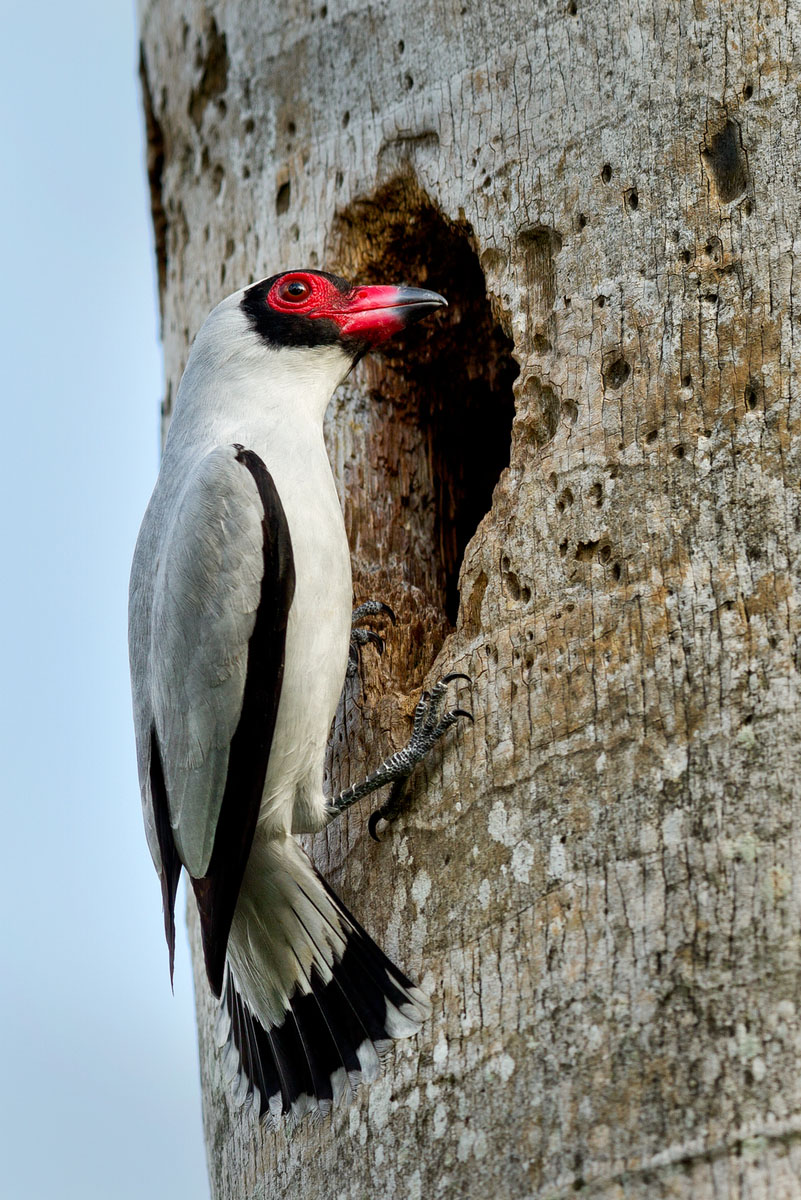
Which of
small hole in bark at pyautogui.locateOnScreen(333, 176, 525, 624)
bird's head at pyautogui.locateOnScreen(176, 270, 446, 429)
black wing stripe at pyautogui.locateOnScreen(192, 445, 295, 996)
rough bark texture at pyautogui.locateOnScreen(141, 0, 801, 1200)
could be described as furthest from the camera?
small hole in bark at pyautogui.locateOnScreen(333, 176, 525, 624)

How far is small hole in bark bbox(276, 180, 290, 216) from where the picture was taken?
14.9 feet

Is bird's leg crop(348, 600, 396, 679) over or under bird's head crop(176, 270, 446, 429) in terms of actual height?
under

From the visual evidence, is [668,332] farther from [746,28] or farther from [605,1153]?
[605,1153]

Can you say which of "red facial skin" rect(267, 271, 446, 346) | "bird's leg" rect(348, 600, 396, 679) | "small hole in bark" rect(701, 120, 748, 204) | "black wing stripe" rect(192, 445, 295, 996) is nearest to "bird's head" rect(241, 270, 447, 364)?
"red facial skin" rect(267, 271, 446, 346)

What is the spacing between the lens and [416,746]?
344 centimetres

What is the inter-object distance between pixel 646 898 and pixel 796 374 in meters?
1.21

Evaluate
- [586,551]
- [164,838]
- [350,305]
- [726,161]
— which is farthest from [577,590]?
[350,305]

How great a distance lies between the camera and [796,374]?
10.5ft

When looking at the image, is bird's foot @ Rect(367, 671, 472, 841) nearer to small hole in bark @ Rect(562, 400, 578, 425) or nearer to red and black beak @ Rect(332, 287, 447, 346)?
small hole in bark @ Rect(562, 400, 578, 425)

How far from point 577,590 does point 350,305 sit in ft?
4.49

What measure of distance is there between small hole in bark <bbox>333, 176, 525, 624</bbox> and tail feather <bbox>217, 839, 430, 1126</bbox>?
1.11 meters

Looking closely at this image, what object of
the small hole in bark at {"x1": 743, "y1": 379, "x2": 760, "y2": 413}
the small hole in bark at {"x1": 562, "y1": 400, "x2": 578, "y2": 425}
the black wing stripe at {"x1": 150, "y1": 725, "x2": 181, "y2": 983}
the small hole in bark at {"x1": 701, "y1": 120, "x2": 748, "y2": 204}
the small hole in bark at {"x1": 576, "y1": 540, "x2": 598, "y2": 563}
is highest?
the small hole in bark at {"x1": 701, "y1": 120, "x2": 748, "y2": 204}

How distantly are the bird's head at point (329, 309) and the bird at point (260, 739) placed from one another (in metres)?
→ 0.31

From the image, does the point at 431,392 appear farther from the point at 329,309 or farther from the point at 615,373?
the point at 615,373
